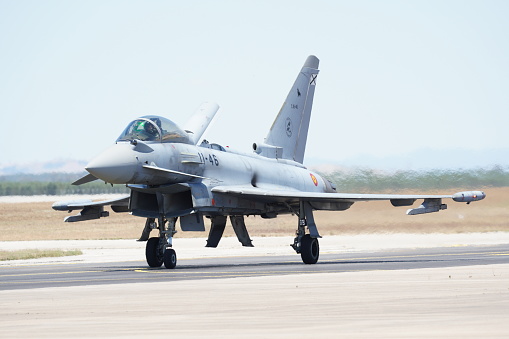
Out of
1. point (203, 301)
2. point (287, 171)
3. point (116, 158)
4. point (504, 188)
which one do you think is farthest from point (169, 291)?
point (504, 188)

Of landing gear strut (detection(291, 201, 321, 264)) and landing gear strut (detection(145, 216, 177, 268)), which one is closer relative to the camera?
landing gear strut (detection(145, 216, 177, 268))

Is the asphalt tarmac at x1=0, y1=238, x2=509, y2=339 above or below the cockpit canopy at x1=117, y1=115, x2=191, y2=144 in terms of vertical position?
below

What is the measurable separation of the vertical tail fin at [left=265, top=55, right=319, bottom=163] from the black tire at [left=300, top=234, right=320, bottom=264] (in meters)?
4.49

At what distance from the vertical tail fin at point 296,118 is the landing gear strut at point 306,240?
3.79 meters

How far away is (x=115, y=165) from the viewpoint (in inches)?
822

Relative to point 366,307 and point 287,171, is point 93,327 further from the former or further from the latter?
point 287,171

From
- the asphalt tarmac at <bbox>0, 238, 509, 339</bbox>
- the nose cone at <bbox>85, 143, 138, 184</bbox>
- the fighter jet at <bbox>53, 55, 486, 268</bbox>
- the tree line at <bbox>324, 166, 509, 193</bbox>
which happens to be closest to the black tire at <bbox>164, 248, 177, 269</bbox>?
the fighter jet at <bbox>53, 55, 486, 268</bbox>

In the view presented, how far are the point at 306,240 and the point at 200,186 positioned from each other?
10.9ft

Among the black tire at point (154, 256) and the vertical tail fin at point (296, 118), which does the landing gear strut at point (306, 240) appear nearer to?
the black tire at point (154, 256)

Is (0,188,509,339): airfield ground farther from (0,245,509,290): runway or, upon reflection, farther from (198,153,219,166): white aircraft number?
(198,153,219,166): white aircraft number

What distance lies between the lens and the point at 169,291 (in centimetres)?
1529

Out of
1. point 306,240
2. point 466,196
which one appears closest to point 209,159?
point 306,240

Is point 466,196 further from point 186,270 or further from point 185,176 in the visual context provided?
point 186,270

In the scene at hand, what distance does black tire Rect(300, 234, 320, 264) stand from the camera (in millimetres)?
24375
